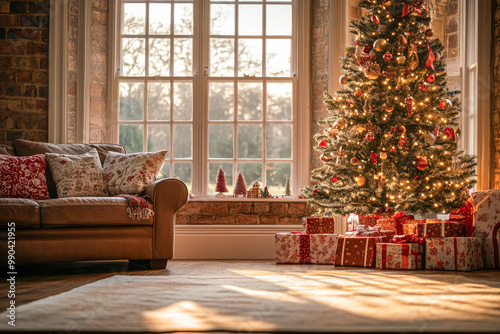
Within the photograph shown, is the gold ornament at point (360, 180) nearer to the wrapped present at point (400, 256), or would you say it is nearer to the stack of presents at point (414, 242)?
the stack of presents at point (414, 242)

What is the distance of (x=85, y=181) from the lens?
15.1ft

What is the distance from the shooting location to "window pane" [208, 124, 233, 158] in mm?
5699

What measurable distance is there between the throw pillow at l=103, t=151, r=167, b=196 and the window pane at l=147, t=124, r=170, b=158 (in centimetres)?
90

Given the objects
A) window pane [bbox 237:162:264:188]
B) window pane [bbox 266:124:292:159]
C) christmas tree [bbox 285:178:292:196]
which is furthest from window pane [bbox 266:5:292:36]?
christmas tree [bbox 285:178:292:196]

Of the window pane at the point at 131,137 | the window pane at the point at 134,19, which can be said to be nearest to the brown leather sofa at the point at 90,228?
the window pane at the point at 131,137

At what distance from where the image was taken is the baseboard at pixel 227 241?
213 inches

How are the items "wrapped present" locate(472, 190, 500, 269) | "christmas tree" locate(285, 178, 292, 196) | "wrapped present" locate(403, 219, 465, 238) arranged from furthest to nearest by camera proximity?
"christmas tree" locate(285, 178, 292, 196)
"wrapped present" locate(403, 219, 465, 238)
"wrapped present" locate(472, 190, 500, 269)

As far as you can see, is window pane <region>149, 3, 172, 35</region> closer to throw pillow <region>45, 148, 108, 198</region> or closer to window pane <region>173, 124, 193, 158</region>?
window pane <region>173, 124, 193, 158</region>

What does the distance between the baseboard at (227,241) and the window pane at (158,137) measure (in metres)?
0.88

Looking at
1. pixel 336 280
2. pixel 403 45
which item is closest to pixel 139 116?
pixel 403 45

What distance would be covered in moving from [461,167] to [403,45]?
3.64 feet

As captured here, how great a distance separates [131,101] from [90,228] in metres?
2.02

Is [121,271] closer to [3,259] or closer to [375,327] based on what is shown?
[3,259]

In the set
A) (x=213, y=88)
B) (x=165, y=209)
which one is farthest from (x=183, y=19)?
(x=165, y=209)
